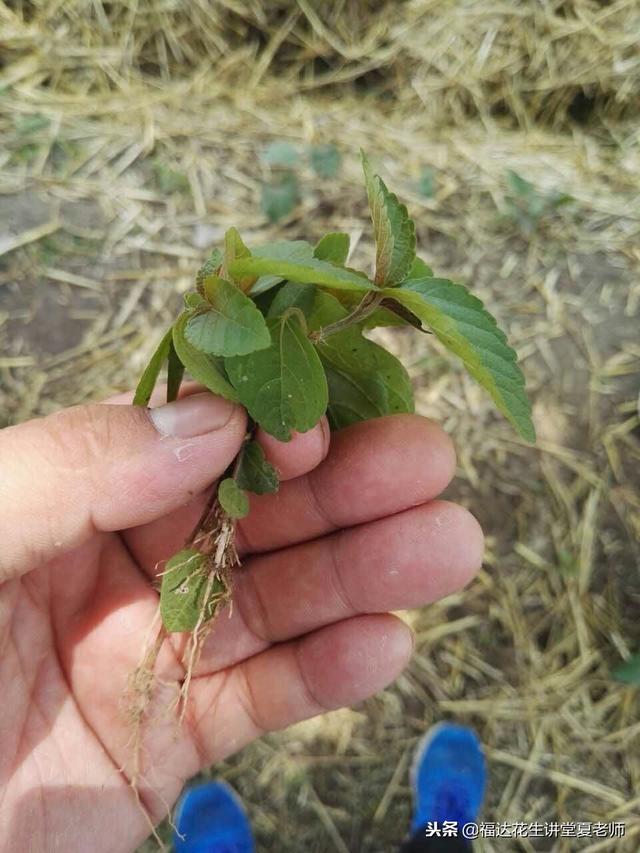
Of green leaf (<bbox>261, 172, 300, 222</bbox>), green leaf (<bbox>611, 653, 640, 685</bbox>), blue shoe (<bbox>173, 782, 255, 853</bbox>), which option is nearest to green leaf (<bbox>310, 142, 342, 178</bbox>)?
green leaf (<bbox>261, 172, 300, 222</bbox>)

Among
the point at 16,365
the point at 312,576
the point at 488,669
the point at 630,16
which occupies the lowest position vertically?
the point at 488,669

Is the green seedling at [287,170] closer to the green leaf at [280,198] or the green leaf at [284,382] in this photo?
the green leaf at [280,198]

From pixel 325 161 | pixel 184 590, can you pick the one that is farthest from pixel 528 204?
pixel 184 590

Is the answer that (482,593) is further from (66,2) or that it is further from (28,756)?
(66,2)

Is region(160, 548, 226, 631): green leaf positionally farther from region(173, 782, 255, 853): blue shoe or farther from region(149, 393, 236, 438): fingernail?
region(173, 782, 255, 853): blue shoe

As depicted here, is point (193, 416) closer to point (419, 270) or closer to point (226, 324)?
point (226, 324)

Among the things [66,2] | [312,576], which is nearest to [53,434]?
[312,576]
